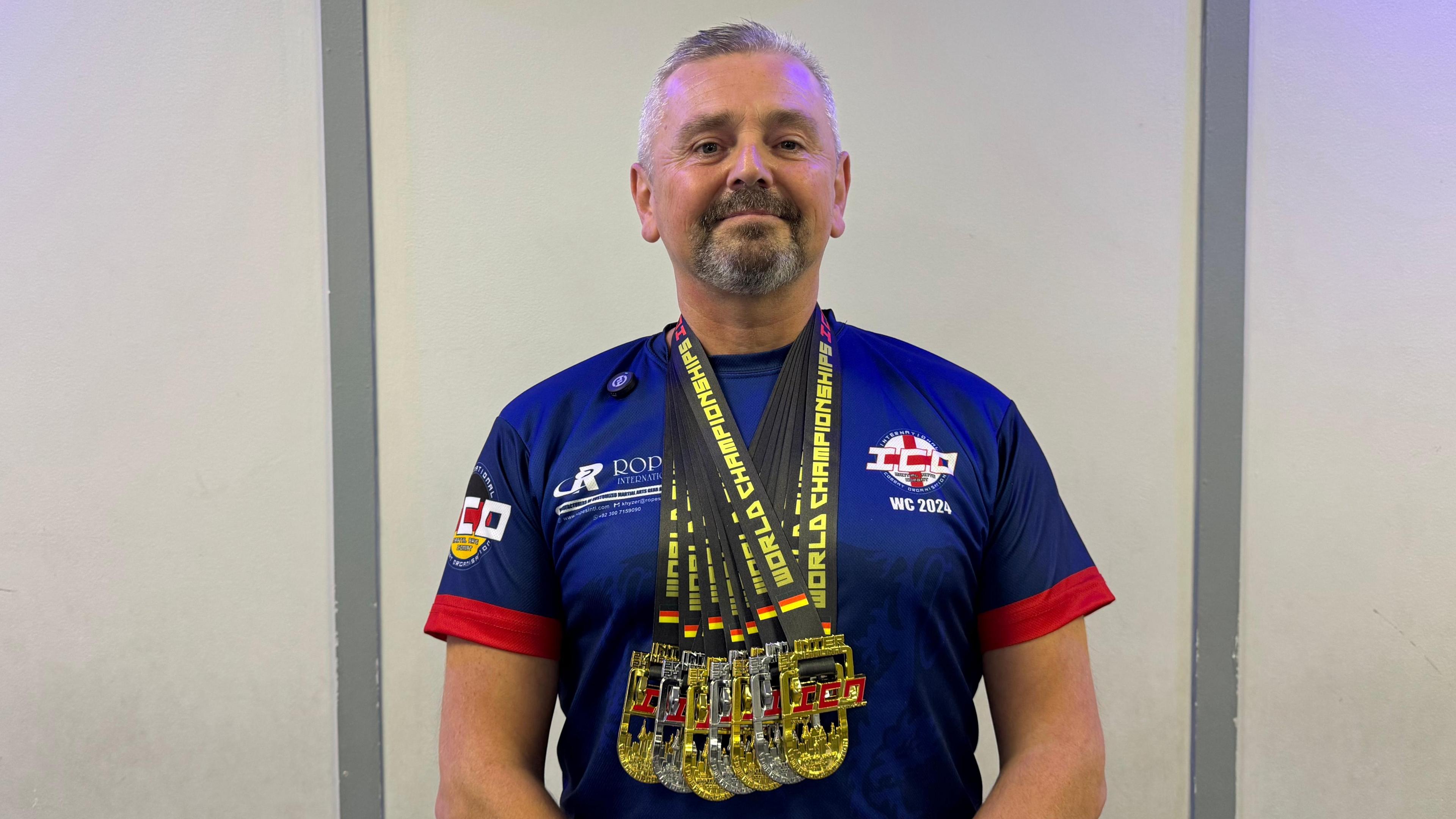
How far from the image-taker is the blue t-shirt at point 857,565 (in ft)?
4.21

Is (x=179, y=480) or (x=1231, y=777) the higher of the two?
(x=179, y=480)

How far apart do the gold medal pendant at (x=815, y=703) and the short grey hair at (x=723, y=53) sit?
80 centimetres

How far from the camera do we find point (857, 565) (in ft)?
4.22

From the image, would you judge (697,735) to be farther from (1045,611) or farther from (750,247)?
(750,247)

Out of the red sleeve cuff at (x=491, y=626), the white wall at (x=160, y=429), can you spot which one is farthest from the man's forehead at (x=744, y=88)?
the white wall at (x=160, y=429)

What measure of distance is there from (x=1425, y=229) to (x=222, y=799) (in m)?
3.10

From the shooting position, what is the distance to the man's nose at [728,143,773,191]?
1.37 metres

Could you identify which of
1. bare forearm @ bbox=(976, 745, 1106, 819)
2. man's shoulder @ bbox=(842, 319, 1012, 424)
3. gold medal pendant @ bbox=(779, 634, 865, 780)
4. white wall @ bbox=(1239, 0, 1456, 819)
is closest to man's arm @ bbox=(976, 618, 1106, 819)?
bare forearm @ bbox=(976, 745, 1106, 819)

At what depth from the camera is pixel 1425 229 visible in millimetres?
2125

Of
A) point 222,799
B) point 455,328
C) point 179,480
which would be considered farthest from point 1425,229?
point 222,799

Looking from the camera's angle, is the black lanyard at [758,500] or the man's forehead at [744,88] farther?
the man's forehead at [744,88]

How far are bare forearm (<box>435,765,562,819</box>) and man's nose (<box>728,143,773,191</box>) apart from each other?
914mm

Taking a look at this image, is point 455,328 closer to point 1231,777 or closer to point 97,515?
point 97,515

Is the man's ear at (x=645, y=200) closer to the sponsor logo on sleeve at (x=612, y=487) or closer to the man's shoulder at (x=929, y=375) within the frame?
the man's shoulder at (x=929, y=375)
